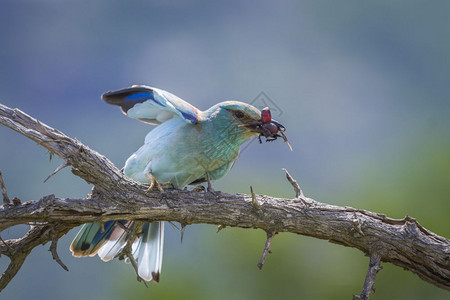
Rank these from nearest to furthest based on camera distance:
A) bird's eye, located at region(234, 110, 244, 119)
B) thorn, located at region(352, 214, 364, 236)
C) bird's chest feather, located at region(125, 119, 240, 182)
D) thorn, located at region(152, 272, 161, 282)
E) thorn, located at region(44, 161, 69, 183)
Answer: thorn, located at region(44, 161, 69, 183) → thorn, located at region(352, 214, 364, 236) → bird's chest feather, located at region(125, 119, 240, 182) → bird's eye, located at region(234, 110, 244, 119) → thorn, located at region(152, 272, 161, 282)

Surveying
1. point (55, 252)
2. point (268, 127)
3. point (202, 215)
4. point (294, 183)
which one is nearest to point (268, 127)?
point (268, 127)

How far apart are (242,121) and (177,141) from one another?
1.62ft

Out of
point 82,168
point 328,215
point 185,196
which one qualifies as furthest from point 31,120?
point 328,215

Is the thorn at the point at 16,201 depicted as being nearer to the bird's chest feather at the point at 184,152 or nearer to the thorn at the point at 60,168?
the thorn at the point at 60,168

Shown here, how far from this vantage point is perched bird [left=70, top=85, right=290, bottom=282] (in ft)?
13.1

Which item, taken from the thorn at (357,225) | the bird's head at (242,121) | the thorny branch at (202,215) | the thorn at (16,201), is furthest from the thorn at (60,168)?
the thorn at (357,225)

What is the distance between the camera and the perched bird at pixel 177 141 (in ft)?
13.1

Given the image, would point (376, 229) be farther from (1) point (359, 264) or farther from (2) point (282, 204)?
(1) point (359, 264)

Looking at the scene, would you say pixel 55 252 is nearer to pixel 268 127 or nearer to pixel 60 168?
pixel 60 168

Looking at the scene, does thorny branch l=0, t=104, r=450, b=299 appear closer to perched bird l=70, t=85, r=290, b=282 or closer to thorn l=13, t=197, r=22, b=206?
thorn l=13, t=197, r=22, b=206

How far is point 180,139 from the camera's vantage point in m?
4.00

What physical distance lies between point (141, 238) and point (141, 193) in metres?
0.92

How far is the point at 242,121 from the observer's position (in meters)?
4.08

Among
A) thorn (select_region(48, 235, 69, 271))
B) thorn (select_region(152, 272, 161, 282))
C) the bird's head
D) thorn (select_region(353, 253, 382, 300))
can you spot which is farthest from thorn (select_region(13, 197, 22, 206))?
thorn (select_region(353, 253, 382, 300))
